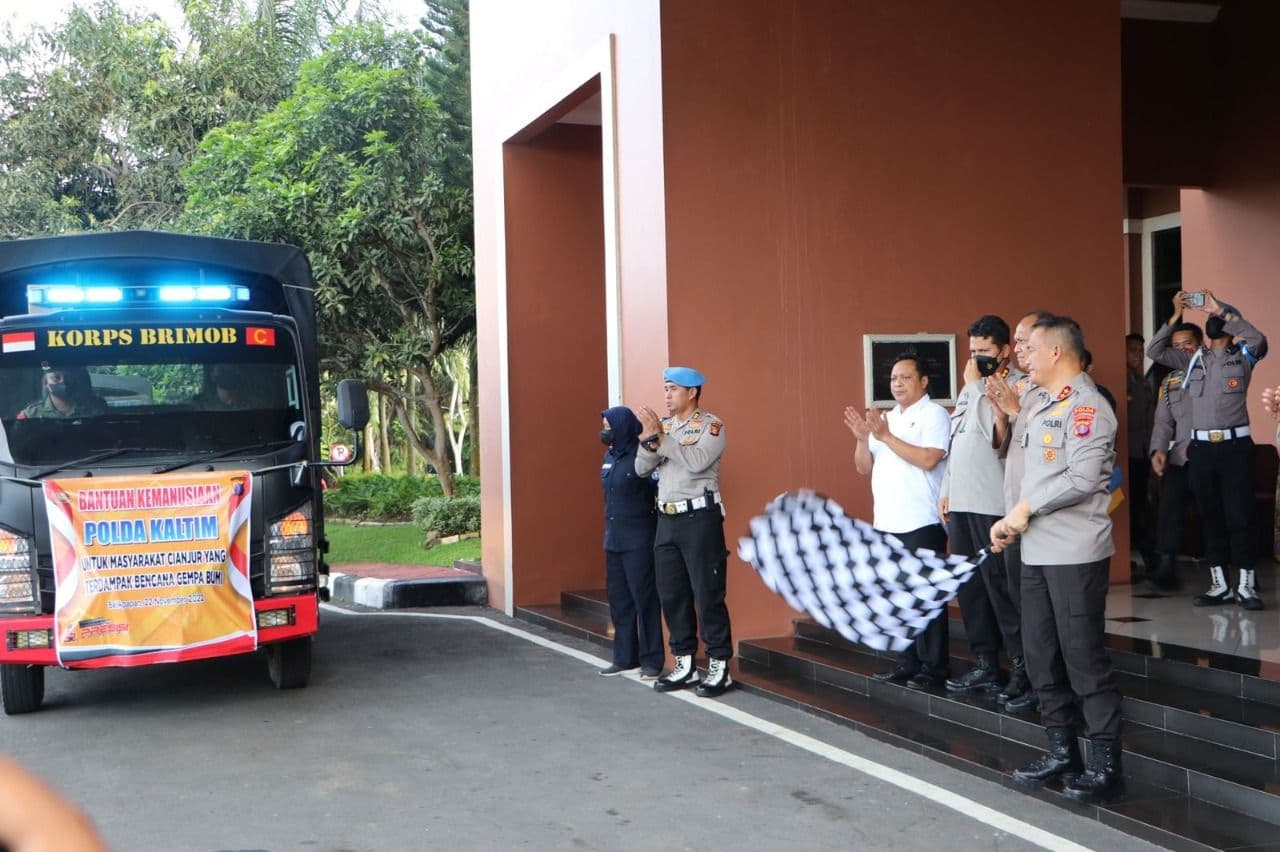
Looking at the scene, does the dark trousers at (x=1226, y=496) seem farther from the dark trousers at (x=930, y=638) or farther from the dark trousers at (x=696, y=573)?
the dark trousers at (x=696, y=573)

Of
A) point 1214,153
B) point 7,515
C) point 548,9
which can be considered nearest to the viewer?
point 7,515

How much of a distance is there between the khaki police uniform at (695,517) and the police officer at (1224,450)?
3003mm

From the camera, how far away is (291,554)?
7996 millimetres

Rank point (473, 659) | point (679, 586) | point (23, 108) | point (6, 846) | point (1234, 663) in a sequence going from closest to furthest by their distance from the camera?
point (6, 846) → point (1234, 663) → point (679, 586) → point (473, 659) → point (23, 108)

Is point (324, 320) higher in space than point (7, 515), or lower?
higher

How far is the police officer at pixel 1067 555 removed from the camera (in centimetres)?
537

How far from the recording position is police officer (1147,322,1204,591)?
909 cm

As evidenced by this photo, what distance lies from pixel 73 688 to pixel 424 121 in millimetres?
11668

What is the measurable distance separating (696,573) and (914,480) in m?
1.45

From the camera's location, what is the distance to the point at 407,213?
1808cm

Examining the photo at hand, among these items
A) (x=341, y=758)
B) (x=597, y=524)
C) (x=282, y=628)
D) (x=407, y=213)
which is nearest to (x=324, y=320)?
(x=407, y=213)

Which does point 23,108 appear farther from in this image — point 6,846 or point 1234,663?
point 6,846

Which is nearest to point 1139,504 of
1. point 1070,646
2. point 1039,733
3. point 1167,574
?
point 1167,574

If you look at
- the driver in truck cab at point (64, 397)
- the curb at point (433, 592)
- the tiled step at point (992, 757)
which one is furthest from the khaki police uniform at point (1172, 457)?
the driver in truck cab at point (64, 397)
